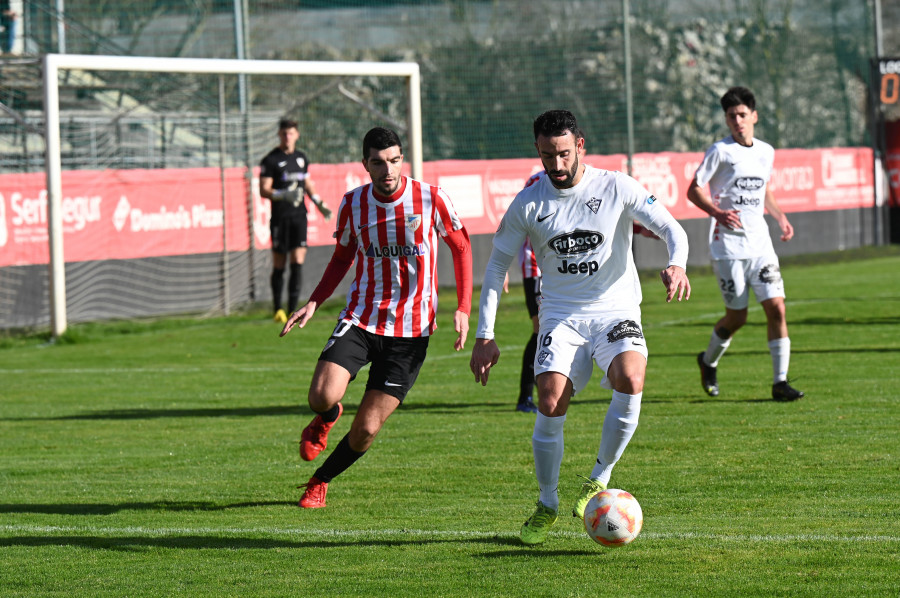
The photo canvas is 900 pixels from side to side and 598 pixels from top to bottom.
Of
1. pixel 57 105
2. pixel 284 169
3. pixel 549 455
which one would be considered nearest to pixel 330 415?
pixel 549 455

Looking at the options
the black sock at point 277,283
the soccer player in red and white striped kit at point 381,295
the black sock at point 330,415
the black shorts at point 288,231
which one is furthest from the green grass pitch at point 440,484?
the black shorts at point 288,231

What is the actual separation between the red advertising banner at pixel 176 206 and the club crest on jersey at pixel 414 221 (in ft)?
37.1

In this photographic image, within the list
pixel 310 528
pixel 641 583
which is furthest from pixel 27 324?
pixel 641 583

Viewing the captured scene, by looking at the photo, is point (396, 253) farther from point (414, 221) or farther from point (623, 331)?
point (623, 331)

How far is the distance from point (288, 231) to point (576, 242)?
11039 mm

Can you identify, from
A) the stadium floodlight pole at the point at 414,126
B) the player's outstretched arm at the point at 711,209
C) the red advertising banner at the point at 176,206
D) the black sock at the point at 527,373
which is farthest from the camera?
the stadium floodlight pole at the point at 414,126

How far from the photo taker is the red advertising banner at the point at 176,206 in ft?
57.7

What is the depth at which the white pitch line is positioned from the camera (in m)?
5.87

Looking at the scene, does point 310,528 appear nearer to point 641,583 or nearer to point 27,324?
point 641,583

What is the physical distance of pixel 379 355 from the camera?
23.7 feet

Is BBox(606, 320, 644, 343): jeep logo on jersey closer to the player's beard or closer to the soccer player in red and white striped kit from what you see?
the player's beard

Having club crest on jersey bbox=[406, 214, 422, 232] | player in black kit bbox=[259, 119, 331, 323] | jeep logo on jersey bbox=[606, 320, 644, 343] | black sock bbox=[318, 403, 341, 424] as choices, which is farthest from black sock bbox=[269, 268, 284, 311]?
jeep logo on jersey bbox=[606, 320, 644, 343]

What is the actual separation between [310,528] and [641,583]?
1.95m

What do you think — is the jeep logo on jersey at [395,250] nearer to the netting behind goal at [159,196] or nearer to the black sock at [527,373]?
the black sock at [527,373]
